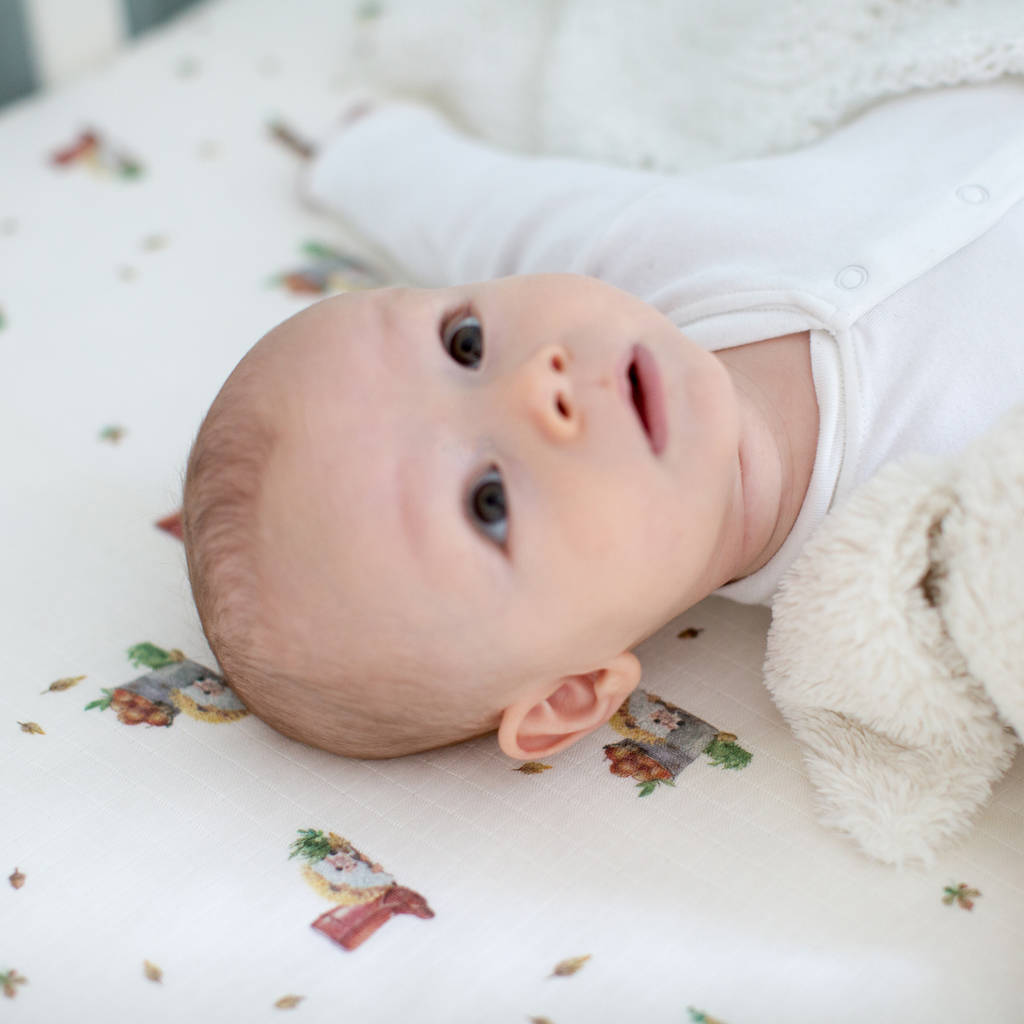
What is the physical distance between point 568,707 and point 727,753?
0.41ft

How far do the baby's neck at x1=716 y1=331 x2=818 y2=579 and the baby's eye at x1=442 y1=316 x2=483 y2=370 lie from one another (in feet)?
0.73

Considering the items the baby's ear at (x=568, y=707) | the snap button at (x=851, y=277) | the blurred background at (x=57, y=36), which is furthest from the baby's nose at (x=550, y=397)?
the blurred background at (x=57, y=36)

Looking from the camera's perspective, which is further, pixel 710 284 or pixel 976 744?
pixel 710 284

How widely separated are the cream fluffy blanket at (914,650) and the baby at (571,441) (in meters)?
0.09

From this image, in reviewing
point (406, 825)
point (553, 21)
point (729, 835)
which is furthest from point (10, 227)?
point (729, 835)

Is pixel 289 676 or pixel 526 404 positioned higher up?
pixel 526 404

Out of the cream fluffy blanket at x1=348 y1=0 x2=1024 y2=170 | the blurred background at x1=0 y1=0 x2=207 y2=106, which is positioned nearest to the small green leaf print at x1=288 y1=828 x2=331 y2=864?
the cream fluffy blanket at x1=348 y1=0 x2=1024 y2=170

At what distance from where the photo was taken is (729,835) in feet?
2.60

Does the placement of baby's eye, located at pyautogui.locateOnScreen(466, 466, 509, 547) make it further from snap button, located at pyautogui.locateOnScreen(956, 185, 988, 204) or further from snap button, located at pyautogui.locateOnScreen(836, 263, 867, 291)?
snap button, located at pyautogui.locateOnScreen(956, 185, 988, 204)

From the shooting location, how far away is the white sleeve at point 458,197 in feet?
3.78

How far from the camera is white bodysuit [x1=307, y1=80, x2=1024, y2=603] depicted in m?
0.93

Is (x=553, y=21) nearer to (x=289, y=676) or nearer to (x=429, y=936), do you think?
(x=289, y=676)

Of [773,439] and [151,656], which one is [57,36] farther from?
[773,439]

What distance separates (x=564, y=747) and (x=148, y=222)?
905 mm
